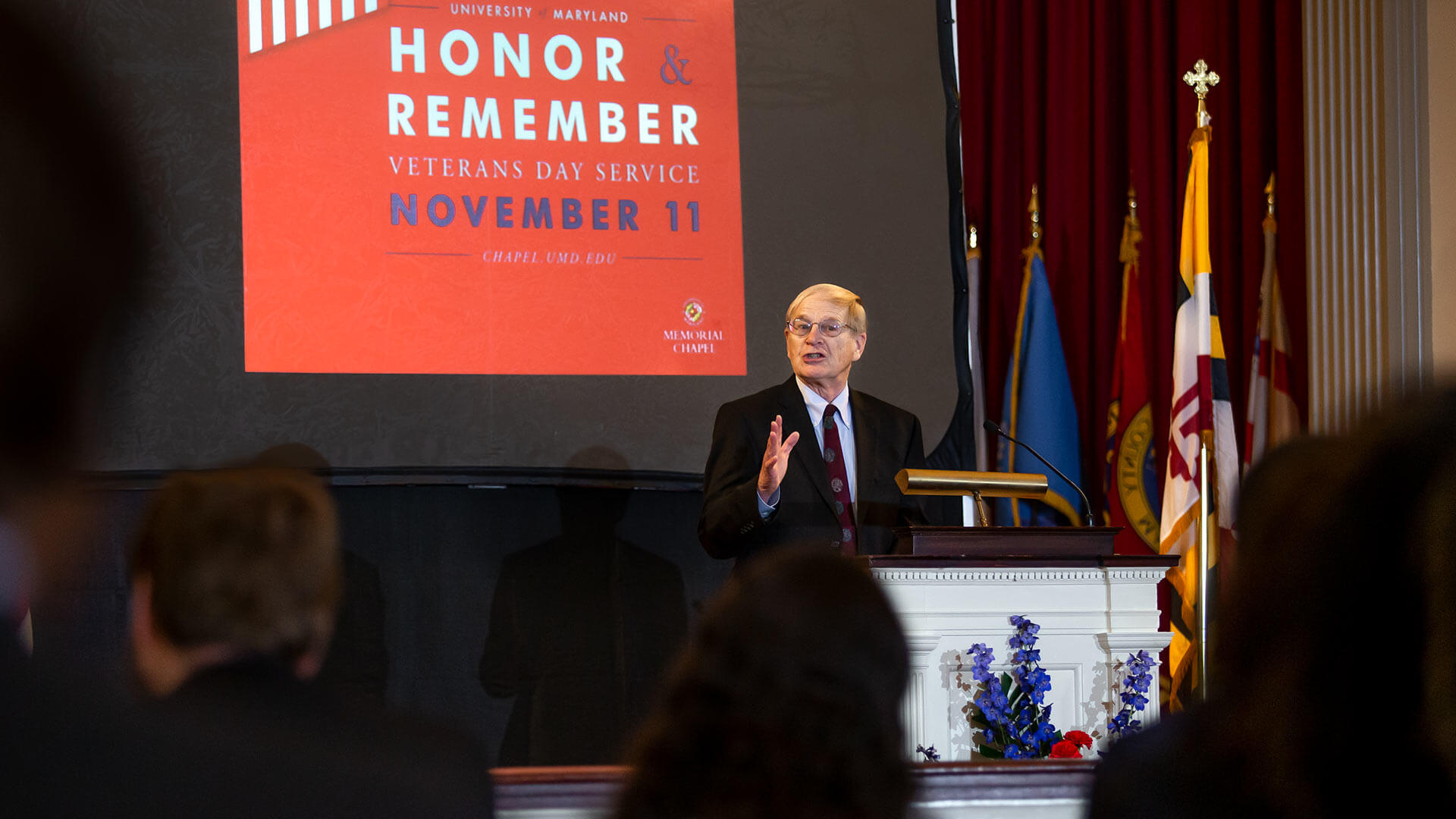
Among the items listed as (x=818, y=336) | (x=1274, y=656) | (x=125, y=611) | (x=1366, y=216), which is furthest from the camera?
(x=1366, y=216)

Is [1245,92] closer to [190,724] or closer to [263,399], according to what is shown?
[263,399]

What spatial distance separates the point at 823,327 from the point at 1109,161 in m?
2.28

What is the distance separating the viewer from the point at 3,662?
0.84ft

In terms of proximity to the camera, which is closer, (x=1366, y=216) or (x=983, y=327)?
(x=1366, y=216)

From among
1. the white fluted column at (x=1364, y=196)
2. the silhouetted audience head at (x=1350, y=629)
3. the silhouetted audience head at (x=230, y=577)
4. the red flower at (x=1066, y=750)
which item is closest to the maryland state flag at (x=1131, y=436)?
the white fluted column at (x=1364, y=196)

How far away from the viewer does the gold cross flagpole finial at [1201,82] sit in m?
4.75

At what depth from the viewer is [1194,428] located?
474 cm

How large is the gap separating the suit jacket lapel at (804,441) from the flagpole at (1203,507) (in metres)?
1.72

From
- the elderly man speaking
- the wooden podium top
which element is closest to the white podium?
the wooden podium top

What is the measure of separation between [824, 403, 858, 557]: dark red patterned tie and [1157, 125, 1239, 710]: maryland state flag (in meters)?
1.82

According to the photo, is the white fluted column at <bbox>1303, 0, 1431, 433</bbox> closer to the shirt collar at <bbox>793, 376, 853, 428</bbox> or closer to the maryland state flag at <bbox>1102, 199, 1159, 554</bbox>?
the maryland state flag at <bbox>1102, 199, 1159, 554</bbox>

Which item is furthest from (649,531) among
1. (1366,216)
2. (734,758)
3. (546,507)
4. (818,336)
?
(734,758)

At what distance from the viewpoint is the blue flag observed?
493cm

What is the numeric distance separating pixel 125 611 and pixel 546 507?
137 cm
